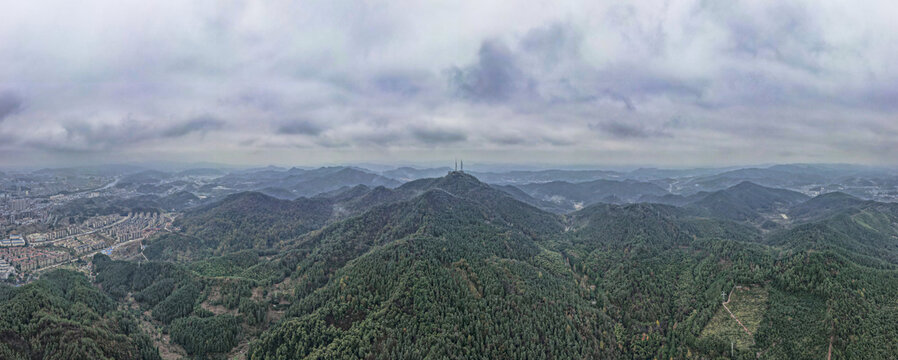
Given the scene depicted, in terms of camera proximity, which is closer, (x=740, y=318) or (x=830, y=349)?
(x=830, y=349)

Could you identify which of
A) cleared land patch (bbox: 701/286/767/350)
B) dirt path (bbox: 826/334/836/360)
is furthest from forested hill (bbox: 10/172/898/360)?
dirt path (bbox: 826/334/836/360)

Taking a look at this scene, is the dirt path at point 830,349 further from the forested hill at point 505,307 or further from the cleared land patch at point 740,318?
the cleared land patch at point 740,318

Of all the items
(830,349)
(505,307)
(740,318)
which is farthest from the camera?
(505,307)

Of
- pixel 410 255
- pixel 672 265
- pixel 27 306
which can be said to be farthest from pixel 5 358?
pixel 672 265

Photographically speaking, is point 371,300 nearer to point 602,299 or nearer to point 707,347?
point 602,299

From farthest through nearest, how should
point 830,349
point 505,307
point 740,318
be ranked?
point 505,307, point 740,318, point 830,349

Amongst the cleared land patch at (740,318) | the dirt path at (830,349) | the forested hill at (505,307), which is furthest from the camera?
the cleared land patch at (740,318)

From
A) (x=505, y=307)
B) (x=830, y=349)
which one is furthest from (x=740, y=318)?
(x=505, y=307)

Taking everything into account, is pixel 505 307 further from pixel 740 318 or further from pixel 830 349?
pixel 830 349

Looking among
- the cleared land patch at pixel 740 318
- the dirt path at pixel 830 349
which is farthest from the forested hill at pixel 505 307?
the dirt path at pixel 830 349
